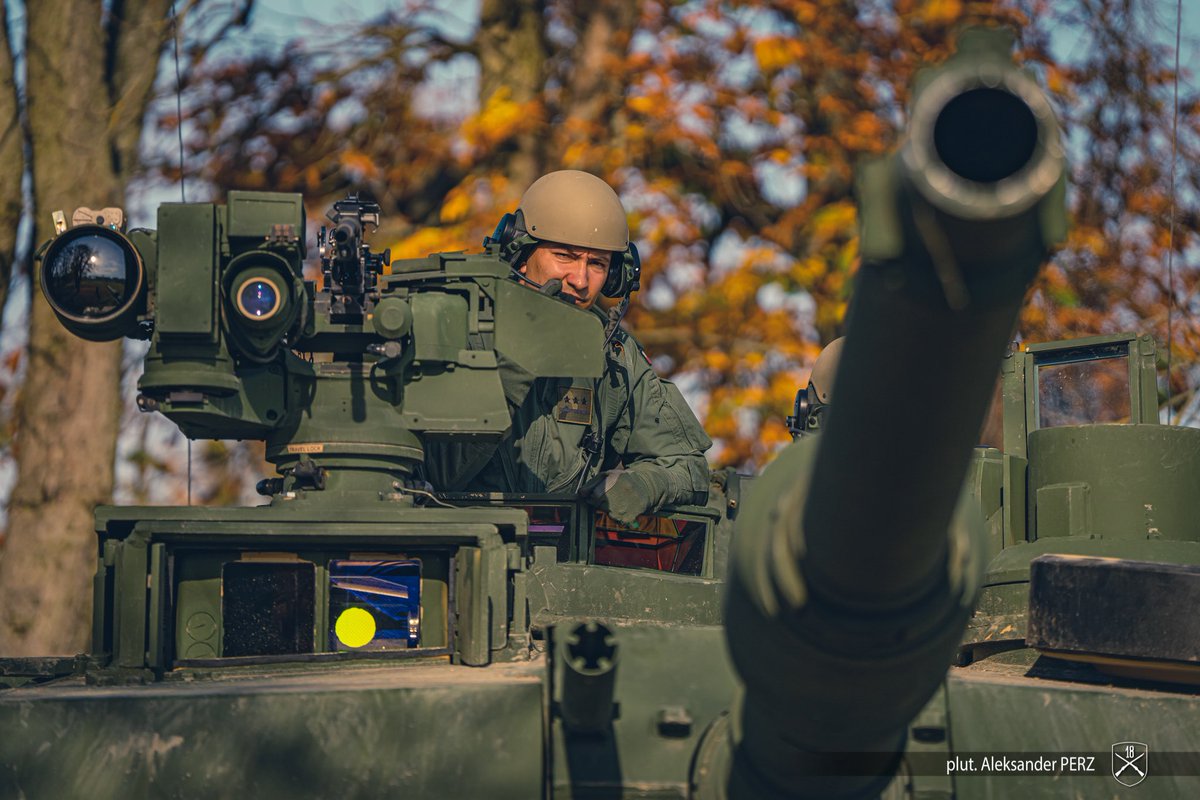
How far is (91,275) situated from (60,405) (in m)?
10.1

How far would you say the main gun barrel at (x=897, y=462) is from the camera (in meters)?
3.51

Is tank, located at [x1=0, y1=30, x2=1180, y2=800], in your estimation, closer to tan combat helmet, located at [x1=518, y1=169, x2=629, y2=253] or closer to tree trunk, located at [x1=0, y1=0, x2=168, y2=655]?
tan combat helmet, located at [x1=518, y1=169, x2=629, y2=253]

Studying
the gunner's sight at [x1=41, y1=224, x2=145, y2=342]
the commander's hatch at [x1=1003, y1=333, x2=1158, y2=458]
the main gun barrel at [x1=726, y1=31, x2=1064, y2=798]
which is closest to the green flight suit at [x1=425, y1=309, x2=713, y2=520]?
the commander's hatch at [x1=1003, y1=333, x2=1158, y2=458]

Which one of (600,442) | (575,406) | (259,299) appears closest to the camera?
(259,299)

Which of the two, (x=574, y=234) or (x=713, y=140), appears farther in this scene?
(x=713, y=140)

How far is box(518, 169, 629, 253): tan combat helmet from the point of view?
9914 mm

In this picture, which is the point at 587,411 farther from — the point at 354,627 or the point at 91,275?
the point at 91,275

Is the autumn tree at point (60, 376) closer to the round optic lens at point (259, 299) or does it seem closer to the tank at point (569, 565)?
the tank at point (569, 565)

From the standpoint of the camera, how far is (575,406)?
9.30m

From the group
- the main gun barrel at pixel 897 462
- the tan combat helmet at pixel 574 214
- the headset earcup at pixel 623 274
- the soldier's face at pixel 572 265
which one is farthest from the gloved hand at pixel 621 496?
the main gun barrel at pixel 897 462

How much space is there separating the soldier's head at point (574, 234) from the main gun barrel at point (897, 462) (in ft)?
15.9

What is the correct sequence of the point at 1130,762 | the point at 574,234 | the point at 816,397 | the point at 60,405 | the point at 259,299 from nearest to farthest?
the point at 1130,762
the point at 259,299
the point at 574,234
the point at 816,397
the point at 60,405

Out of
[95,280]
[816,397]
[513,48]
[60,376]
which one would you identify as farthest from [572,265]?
[513,48]

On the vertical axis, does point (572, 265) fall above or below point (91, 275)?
above
